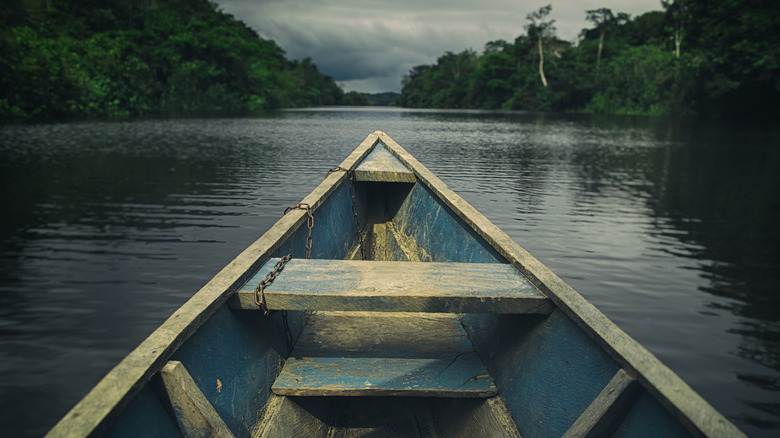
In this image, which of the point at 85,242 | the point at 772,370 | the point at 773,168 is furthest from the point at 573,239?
the point at 773,168

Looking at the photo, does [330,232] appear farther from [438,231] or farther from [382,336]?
[382,336]

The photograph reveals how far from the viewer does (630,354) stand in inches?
54.4

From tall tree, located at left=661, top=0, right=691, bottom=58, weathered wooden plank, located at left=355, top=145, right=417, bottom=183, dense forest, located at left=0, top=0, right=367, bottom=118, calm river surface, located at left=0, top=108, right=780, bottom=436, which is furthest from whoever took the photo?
tall tree, located at left=661, top=0, right=691, bottom=58

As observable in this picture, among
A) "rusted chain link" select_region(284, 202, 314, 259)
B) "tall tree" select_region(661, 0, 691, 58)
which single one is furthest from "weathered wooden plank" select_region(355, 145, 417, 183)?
"tall tree" select_region(661, 0, 691, 58)

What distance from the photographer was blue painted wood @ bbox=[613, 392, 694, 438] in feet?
4.04

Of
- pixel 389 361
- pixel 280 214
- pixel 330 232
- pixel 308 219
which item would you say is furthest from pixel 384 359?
pixel 280 214

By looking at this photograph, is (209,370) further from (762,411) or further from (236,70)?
(236,70)

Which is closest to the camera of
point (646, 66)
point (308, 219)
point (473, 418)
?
point (473, 418)

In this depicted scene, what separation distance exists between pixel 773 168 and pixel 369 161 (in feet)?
40.5

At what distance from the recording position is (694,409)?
1.14 metres

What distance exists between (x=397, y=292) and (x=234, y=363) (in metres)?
0.71

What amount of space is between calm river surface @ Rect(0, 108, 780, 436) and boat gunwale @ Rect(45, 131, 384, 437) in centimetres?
191

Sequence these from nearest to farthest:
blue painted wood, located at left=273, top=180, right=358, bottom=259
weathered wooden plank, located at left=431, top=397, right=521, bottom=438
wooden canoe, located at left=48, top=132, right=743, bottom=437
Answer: wooden canoe, located at left=48, top=132, right=743, bottom=437, weathered wooden plank, located at left=431, top=397, right=521, bottom=438, blue painted wood, located at left=273, top=180, right=358, bottom=259

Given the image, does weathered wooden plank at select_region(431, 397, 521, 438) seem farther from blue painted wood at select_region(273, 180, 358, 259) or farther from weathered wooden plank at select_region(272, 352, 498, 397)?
blue painted wood at select_region(273, 180, 358, 259)
